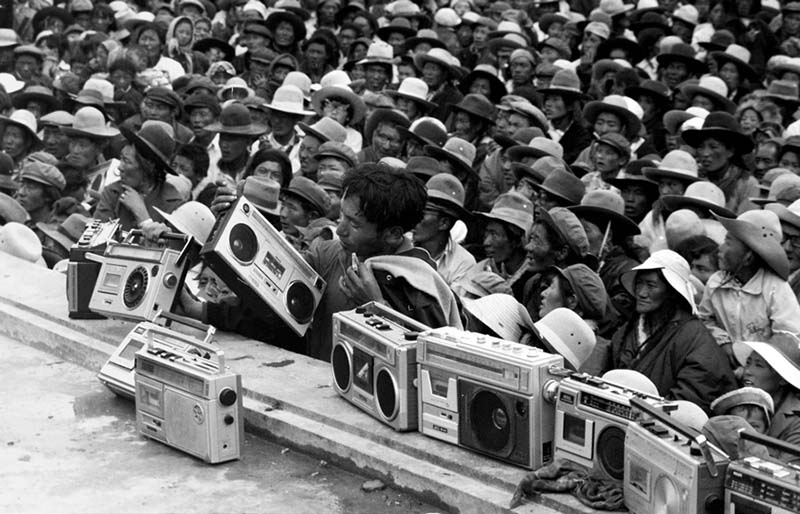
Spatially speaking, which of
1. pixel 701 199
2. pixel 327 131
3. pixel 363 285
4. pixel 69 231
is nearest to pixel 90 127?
pixel 69 231

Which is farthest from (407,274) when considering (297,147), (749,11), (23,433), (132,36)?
(132,36)

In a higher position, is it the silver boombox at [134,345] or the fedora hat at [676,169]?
the fedora hat at [676,169]

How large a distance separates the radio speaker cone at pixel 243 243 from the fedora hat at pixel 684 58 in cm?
711

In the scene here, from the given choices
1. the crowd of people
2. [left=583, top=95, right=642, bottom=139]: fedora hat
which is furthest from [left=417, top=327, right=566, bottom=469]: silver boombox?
[left=583, top=95, right=642, bottom=139]: fedora hat

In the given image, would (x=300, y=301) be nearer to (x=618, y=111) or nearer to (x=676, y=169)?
(x=676, y=169)

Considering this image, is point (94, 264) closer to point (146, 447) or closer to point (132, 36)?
point (146, 447)

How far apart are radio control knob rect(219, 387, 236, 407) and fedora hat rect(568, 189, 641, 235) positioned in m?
3.19

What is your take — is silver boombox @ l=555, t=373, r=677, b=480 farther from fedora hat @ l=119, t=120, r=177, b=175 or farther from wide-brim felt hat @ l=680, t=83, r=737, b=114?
wide-brim felt hat @ l=680, t=83, r=737, b=114

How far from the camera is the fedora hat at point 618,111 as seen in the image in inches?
405

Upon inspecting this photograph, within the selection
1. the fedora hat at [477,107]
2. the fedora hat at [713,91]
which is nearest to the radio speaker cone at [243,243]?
the fedora hat at [477,107]

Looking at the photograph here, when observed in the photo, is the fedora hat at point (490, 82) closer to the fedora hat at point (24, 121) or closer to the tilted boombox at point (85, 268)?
the fedora hat at point (24, 121)

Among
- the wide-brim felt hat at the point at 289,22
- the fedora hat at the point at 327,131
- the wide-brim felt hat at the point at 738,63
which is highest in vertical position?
the wide-brim felt hat at the point at 289,22

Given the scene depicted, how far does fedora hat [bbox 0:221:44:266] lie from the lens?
8.69 m

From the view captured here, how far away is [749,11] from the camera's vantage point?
14055 millimetres
